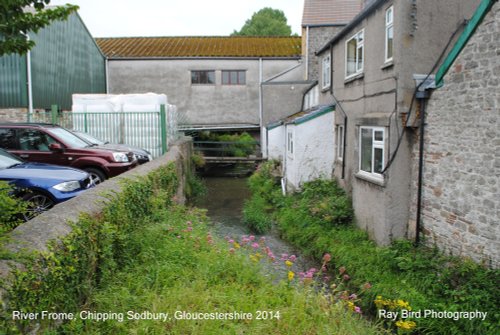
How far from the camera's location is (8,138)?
445 inches

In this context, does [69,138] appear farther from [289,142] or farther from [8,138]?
[289,142]

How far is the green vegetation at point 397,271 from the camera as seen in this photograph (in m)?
6.75

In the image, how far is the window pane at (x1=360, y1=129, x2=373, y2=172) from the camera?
438 inches

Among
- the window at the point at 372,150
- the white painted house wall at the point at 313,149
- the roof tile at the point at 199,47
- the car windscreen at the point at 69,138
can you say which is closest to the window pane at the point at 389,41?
the window at the point at 372,150

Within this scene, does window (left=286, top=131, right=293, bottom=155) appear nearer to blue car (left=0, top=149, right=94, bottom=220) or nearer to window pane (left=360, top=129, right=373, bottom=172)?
window pane (left=360, top=129, right=373, bottom=172)

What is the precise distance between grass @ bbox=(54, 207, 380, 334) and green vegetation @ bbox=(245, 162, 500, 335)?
0.84 m

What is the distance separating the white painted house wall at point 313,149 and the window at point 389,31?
17.5ft

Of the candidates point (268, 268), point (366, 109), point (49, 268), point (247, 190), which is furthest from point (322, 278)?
point (247, 190)

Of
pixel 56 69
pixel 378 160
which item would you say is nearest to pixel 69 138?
pixel 378 160

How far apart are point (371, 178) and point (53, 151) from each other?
8.32 meters

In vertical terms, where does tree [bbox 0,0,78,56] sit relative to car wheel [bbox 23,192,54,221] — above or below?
above

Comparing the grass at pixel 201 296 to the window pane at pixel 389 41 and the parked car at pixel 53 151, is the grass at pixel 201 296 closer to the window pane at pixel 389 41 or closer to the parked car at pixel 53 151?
the parked car at pixel 53 151

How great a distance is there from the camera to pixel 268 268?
22.3ft

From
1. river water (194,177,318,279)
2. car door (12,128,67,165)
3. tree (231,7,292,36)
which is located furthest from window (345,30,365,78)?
tree (231,7,292,36)
